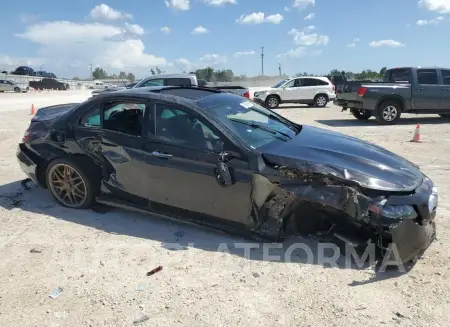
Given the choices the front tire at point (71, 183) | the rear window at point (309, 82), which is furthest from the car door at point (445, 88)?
the front tire at point (71, 183)

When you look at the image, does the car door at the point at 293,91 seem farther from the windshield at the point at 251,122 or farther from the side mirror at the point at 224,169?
the side mirror at the point at 224,169

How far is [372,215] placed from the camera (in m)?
3.37

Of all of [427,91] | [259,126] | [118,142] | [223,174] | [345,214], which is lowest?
[345,214]

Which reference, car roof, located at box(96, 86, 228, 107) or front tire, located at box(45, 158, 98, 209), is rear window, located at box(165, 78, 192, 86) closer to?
car roof, located at box(96, 86, 228, 107)

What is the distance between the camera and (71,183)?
189 inches

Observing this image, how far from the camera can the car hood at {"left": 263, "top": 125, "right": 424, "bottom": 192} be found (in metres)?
3.54

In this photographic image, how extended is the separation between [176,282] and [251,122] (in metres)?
1.92

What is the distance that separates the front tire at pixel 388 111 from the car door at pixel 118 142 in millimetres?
10586

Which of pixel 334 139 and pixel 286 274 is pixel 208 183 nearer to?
pixel 286 274

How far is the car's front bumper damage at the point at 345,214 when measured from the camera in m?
3.37

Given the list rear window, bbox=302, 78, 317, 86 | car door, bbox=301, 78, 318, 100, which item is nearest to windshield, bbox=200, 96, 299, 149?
car door, bbox=301, 78, 318, 100

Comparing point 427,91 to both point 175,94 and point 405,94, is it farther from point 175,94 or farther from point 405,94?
point 175,94

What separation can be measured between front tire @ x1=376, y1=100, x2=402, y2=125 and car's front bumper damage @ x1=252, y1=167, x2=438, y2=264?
32.5ft

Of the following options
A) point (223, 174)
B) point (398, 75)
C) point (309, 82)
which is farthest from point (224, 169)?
point (309, 82)
